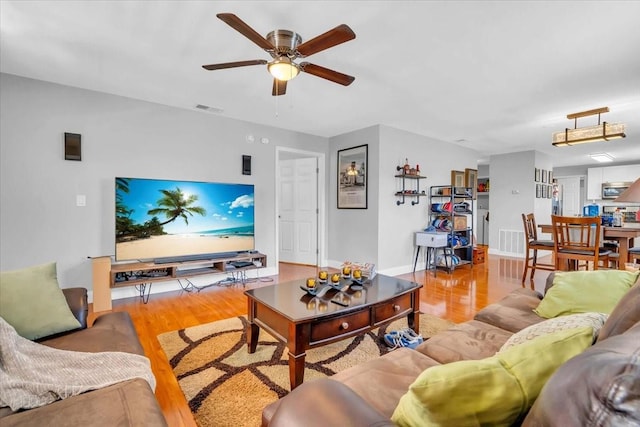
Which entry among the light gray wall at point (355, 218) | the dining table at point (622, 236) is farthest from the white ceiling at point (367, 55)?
the dining table at point (622, 236)

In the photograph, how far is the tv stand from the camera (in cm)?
319

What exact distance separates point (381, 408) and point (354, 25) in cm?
233

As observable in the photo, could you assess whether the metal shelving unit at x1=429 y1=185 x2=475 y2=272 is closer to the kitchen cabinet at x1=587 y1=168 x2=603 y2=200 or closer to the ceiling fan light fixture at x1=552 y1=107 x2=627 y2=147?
the ceiling fan light fixture at x1=552 y1=107 x2=627 y2=147

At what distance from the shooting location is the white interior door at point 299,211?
5.65 meters

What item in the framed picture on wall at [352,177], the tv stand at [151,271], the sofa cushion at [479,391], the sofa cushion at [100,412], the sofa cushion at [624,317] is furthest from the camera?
the framed picture on wall at [352,177]

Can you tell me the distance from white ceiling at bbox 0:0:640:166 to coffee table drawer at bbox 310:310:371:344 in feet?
6.56

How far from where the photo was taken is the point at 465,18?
2.10 metres

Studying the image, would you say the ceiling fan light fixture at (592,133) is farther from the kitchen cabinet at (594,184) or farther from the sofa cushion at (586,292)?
the kitchen cabinet at (594,184)

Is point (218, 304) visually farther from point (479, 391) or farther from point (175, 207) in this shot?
point (479, 391)

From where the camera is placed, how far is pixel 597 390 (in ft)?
1.55

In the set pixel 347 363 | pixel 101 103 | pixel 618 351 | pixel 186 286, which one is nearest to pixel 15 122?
pixel 101 103

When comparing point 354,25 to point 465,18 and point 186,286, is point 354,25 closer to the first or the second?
point 465,18

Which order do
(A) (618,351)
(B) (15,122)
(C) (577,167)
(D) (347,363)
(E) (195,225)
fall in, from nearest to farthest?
1. (A) (618,351)
2. (D) (347,363)
3. (B) (15,122)
4. (E) (195,225)
5. (C) (577,167)

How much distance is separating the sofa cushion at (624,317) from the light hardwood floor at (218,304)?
1.78m
